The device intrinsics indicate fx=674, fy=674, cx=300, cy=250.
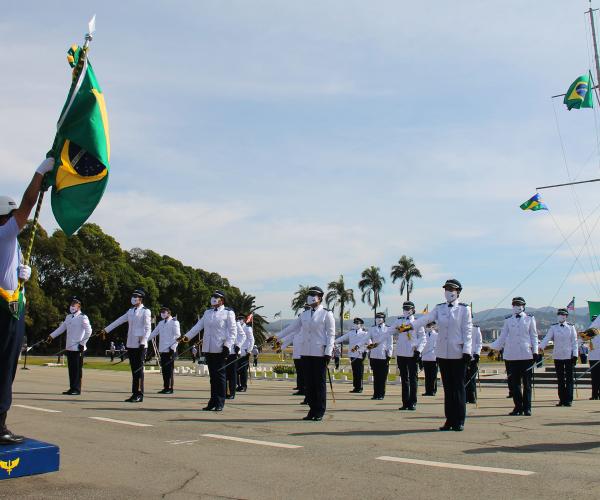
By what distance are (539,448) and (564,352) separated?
9023mm

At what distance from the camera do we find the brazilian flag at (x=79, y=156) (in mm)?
6590

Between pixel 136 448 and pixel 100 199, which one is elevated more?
pixel 100 199

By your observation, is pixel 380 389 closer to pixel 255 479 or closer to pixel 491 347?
pixel 491 347

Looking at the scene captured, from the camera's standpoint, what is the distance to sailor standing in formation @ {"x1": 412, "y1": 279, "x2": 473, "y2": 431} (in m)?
10.3

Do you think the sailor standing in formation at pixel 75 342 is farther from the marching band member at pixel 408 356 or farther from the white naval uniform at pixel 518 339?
the white naval uniform at pixel 518 339

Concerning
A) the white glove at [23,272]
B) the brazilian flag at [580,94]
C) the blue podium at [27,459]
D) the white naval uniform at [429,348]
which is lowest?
the blue podium at [27,459]

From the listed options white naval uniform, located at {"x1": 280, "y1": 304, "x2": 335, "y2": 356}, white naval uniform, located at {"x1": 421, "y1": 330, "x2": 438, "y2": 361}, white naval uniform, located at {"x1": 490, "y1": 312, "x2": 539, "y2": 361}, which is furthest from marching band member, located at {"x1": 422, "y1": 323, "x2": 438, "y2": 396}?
white naval uniform, located at {"x1": 280, "y1": 304, "x2": 335, "y2": 356}

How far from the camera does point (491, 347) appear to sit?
1426 centimetres

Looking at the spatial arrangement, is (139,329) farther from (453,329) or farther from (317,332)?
(453,329)

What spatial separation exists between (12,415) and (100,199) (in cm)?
660

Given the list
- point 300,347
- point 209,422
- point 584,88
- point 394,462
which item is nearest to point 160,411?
point 209,422

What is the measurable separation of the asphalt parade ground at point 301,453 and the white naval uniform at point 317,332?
122 cm

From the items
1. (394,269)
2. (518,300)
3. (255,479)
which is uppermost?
(394,269)

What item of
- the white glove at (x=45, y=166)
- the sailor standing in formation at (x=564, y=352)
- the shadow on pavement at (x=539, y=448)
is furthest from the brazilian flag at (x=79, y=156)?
the sailor standing in formation at (x=564, y=352)
